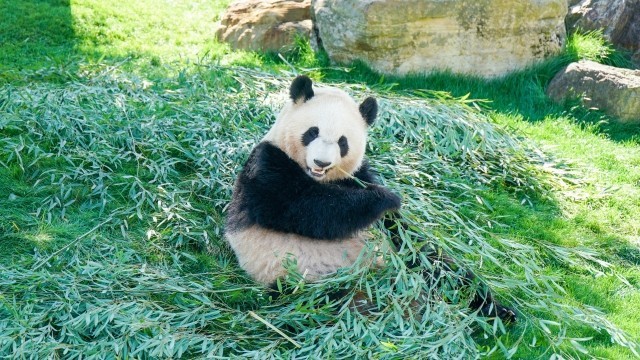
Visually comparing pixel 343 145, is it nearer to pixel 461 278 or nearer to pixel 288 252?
pixel 288 252

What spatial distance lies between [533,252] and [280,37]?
5.06m

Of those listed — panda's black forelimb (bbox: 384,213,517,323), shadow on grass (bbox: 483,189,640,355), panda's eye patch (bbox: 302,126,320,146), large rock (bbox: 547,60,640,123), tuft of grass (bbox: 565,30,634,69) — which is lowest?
shadow on grass (bbox: 483,189,640,355)

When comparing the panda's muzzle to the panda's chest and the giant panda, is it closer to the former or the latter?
the giant panda

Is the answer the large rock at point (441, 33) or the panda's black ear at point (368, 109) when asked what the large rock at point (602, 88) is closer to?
the large rock at point (441, 33)

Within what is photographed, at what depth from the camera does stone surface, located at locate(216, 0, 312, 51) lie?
9.16m

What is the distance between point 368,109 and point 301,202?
786 millimetres

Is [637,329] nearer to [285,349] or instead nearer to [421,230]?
[421,230]

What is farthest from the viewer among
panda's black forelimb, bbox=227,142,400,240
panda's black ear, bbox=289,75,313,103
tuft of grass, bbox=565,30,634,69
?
tuft of grass, bbox=565,30,634,69

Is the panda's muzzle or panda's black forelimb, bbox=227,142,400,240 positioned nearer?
the panda's muzzle

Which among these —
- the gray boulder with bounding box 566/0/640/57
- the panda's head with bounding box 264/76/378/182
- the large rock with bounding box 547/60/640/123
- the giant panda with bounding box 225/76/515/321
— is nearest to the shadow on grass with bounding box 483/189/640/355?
the giant panda with bounding box 225/76/515/321

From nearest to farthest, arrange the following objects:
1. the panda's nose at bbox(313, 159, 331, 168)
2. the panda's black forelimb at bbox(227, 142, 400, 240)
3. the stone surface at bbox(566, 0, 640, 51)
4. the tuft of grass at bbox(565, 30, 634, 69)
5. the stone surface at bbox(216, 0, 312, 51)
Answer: the panda's nose at bbox(313, 159, 331, 168), the panda's black forelimb at bbox(227, 142, 400, 240), the tuft of grass at bbox(565, 30, 634, 69), the stone surface at bbox(566, 0, 640, 51), the stone surface at bbox(216, 0, 312, 51)

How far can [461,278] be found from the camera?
453cm

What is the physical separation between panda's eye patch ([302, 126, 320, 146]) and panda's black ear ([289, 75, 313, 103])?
Answer: 27 cm

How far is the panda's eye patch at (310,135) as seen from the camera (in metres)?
4.32
